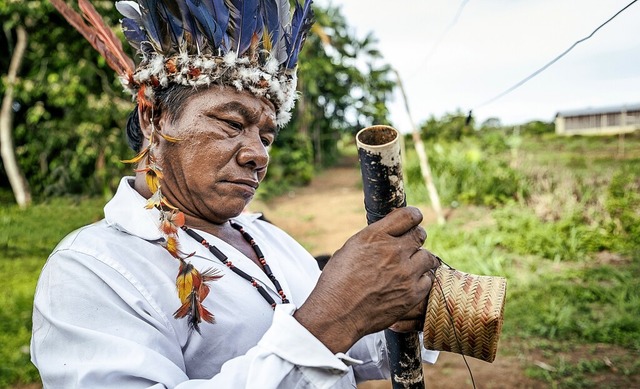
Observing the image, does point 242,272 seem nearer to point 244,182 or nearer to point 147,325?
point 244,182

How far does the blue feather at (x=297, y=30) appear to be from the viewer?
1759 millimetres

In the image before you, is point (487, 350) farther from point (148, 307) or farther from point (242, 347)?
point (148, 307)

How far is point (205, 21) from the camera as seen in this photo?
1.52 meters

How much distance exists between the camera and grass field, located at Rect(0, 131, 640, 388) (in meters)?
4.95

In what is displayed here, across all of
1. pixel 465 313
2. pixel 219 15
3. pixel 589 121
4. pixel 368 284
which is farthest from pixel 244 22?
pixel 589 121

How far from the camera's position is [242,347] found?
1.40 meters

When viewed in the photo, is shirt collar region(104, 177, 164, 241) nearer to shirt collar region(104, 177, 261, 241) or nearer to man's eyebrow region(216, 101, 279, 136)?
shirt collar region(104, 177, 261, 241)

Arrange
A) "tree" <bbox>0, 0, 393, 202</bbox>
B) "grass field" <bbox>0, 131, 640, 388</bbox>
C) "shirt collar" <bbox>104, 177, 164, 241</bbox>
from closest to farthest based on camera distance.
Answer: "shirt collar" <bbox>104, 177, 164, 241</bbox> → "grass field" <bbox>0, 131, 640, 388</bbox> → "tree" <bbox>0, 0, 393, 202</bbox>

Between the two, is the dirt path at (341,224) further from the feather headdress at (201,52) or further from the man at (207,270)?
the feather headdress at (201,52)

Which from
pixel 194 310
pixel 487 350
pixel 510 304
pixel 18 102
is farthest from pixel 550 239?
pixel 18 102

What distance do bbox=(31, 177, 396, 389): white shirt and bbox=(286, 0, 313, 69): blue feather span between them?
69 cm

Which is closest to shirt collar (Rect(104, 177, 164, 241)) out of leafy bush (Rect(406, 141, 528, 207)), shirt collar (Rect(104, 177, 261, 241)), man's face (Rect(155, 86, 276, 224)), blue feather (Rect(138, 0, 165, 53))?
shirt collar (Rect(104, 177, 261, 241))

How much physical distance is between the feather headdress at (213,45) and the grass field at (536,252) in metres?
3.95

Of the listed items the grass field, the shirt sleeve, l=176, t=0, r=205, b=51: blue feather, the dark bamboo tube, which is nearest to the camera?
the shirt sleeve
